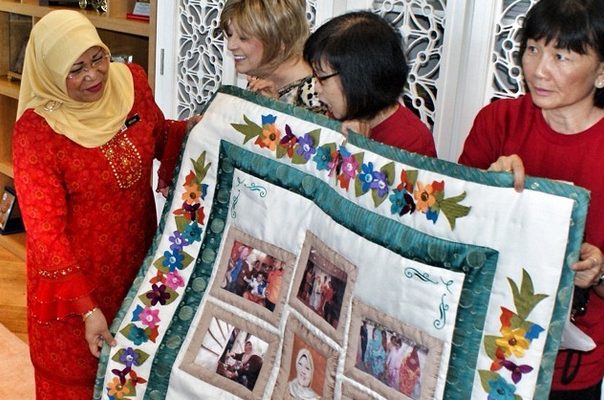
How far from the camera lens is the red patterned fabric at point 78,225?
1.79 m

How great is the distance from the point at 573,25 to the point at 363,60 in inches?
15.7

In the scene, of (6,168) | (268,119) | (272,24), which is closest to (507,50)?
(272,24)

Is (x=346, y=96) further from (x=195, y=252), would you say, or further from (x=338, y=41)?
(x=195, y=252)

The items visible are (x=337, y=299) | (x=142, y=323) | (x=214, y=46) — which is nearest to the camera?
(x=337, y=299)

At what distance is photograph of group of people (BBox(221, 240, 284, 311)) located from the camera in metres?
1.59

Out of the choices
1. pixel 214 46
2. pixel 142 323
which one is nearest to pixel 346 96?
pixel 142 323

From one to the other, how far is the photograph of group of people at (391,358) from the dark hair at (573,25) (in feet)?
1.79

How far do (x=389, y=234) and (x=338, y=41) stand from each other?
400 mm

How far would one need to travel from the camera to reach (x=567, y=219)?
1.13 meters

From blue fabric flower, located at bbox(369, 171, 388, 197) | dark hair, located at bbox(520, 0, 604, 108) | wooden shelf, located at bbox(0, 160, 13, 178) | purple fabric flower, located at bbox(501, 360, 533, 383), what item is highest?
dark hair, located at bbox(520, 0, 604, 108)

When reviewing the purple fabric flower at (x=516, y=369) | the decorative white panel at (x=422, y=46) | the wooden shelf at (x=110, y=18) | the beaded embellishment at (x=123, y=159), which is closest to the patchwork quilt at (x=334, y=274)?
the purple fabric flower at (x=516, y=369)

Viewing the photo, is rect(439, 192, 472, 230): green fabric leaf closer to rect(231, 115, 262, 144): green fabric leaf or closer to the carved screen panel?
rect(231, 115, 262, 144): green fabric leaf

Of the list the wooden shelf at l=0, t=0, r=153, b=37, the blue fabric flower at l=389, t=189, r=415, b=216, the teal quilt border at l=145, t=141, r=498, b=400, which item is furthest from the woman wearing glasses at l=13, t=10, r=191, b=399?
the wooden shelf at l=0, t=0, r=153, b=37

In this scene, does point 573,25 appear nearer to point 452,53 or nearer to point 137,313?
point 452,53
